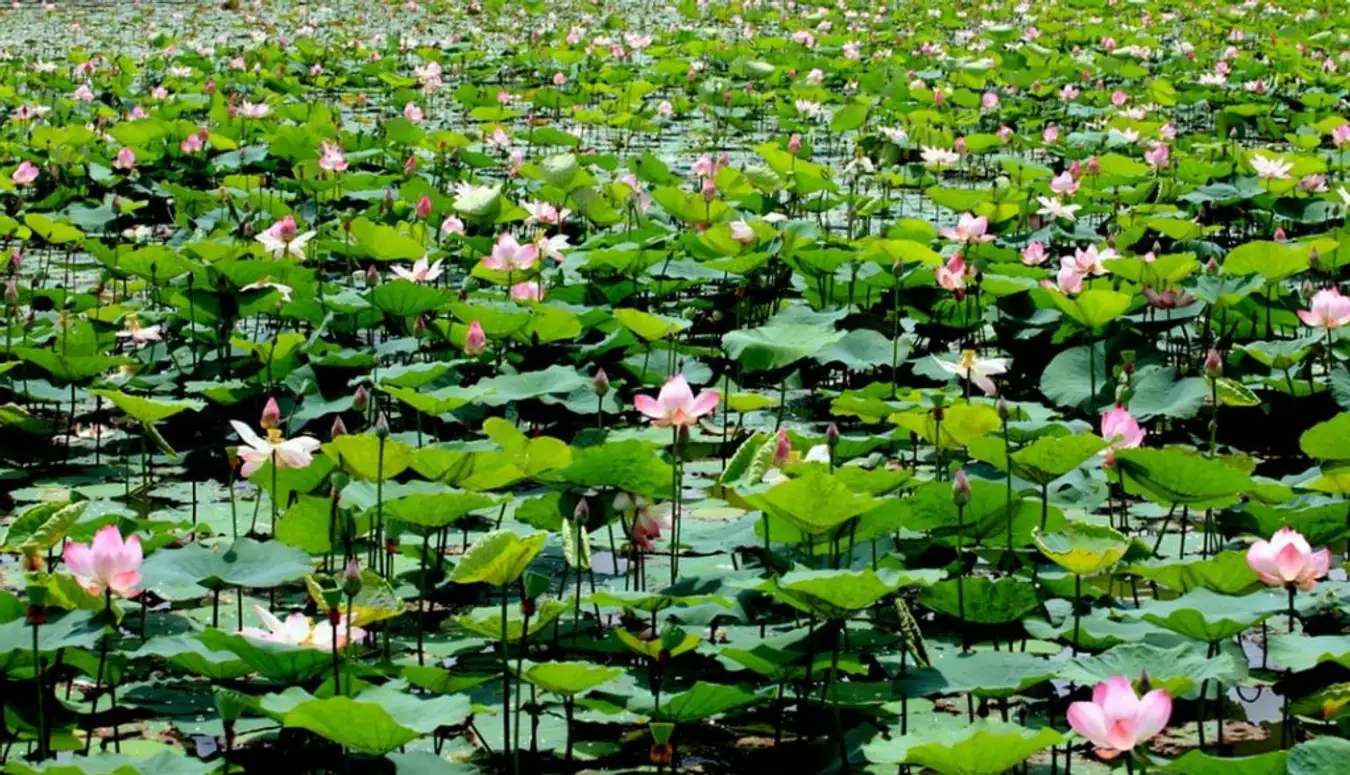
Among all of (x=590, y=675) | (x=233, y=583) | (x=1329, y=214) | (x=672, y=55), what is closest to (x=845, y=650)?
(x=590, y=675)

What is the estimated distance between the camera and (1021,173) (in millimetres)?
5859

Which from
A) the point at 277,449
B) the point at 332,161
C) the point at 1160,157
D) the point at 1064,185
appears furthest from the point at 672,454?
the point at 1160,157

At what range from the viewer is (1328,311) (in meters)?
3.53

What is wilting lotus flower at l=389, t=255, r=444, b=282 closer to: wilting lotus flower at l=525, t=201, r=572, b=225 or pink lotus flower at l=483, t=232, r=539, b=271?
pink lotus flower at l=483, t=232, r=539, b=271

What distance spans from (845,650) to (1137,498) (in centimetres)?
114

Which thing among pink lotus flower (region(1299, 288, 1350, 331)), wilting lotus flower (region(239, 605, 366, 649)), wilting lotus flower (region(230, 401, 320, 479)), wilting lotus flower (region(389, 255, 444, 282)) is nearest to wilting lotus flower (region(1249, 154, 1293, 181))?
pink lotus flower (region(1299, 288, 1350, 331))

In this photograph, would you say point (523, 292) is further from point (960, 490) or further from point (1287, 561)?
point (1287, 561)

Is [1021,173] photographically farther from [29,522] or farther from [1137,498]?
[29,522]

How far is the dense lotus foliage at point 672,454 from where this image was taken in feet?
7.31

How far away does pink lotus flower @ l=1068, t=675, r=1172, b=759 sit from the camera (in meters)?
1.77

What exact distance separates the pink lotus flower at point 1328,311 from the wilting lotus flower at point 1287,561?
1.40 metres

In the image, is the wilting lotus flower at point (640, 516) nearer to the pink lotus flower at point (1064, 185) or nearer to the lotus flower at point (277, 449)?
the lotus flower at point (277, 449)

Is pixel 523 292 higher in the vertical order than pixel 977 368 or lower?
lower

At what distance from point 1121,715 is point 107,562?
1.24 metres
